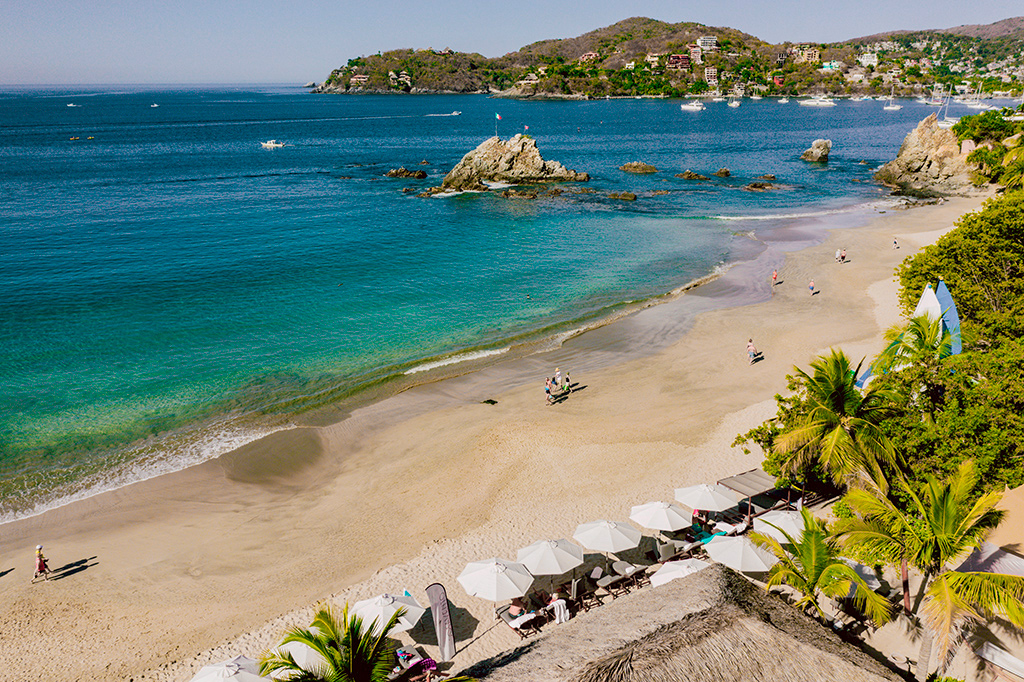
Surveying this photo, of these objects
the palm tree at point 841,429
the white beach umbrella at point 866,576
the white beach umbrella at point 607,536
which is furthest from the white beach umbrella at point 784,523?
the white beach umbrella at point 607,536

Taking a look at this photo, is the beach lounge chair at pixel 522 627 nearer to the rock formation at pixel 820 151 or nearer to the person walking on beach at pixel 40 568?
the person walking on beach at pixel 40 568

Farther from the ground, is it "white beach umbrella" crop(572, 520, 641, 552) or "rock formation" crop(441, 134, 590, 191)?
"rock formation" crop(441, 134, 590, 191)

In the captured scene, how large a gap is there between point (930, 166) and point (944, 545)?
8326 centimetres

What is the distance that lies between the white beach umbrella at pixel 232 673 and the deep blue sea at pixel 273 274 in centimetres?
1296

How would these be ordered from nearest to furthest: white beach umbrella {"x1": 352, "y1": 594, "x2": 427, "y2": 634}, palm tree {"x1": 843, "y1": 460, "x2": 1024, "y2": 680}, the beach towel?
1. palm tree {"x1": 843, "y1": 460, "x2": 1024, "y2": 680}
2. white beach umbrella {"x1": 352, "y1": 594, "x2": 427, "y2": 634}
3. the beach towel

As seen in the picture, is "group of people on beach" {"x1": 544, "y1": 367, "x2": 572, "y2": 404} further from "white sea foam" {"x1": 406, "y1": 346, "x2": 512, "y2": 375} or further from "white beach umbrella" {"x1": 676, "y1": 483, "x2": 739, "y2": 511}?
"white beach umbrella" {"x1": 676, "y1": 483, "x2": 739, "y2": 511}

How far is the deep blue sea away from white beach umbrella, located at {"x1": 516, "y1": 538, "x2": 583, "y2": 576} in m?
14.9

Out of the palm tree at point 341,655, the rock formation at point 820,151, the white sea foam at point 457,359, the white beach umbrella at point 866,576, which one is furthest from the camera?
the rock formation at point 820,151

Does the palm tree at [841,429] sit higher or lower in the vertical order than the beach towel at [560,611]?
higher

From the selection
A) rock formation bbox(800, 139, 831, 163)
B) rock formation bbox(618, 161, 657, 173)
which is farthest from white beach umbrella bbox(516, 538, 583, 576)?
rock formation bbox(800, 139, 831, 163)

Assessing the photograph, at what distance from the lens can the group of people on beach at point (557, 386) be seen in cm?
2588

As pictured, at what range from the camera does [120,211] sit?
209ft

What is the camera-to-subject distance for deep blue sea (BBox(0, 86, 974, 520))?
26.0m

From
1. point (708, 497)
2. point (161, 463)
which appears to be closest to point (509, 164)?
point (161, 463)
